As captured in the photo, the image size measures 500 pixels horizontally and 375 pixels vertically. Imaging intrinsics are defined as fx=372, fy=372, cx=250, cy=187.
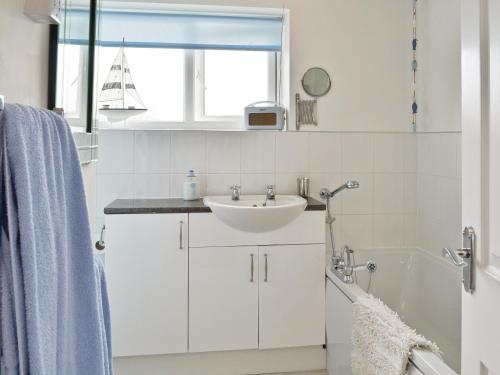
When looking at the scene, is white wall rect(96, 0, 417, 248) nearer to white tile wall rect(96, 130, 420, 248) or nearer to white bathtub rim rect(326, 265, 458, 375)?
white tile wall rect(96, 130, 420, 248)

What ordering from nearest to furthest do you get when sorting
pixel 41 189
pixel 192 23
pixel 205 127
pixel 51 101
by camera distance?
pixel 41 189 → pixel 51 101 → pixel 192 23 → pixel 205 127

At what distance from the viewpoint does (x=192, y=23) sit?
2332mm

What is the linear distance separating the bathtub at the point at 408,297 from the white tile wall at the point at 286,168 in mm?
164

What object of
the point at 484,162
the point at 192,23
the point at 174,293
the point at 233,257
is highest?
the point at 192,23

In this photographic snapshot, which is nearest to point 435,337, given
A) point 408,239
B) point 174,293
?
point 408,239

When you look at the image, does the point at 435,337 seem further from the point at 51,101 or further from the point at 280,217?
the point at 51,101

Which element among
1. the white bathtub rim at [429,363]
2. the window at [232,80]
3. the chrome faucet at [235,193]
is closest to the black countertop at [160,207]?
the chrome faucet at [235,193]

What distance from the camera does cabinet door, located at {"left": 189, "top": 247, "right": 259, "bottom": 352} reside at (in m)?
2.03

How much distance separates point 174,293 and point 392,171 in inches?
64.0

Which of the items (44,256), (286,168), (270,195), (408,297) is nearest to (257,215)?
(270,195)

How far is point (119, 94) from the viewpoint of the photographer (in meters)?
2.25

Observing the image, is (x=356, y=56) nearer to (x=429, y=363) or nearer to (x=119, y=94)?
(x=119, y=94)

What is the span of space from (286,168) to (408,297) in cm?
112

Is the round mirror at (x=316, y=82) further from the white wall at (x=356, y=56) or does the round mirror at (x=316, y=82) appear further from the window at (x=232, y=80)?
the window at (x=232, y=80)
